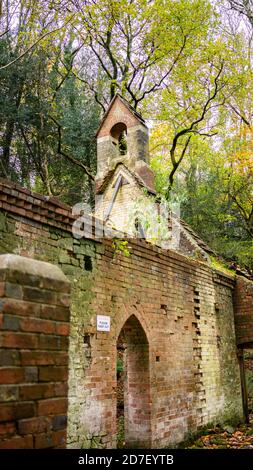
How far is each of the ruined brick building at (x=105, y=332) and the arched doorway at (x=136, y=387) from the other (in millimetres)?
18

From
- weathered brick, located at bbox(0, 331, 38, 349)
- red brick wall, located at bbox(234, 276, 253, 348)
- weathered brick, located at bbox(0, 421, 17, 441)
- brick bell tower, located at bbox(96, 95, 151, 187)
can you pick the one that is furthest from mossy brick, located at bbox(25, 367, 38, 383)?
brick bell tower, located at bbox(96, 95, 151, 187)

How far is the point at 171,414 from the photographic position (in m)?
7.92

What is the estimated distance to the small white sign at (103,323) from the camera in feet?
21.3

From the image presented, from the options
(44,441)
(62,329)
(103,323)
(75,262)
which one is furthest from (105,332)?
(44,441)

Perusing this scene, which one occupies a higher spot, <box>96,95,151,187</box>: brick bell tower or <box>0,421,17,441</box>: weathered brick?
<box>96,95,151,187</box>: brick bell tower

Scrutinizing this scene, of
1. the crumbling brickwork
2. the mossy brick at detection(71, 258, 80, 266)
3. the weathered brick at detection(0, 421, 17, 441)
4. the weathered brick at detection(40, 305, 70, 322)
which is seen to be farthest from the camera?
the mossy brick at detection(71, 258, 80, 266)

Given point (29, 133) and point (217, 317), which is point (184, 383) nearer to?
point (217, 317)

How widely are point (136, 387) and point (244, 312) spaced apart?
5589mm

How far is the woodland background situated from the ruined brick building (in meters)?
6.52

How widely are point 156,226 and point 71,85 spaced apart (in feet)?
38.4

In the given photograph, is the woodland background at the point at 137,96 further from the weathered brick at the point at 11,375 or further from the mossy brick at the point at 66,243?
the weathered brick at the point at 11,375

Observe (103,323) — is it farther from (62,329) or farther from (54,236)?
(62,329)

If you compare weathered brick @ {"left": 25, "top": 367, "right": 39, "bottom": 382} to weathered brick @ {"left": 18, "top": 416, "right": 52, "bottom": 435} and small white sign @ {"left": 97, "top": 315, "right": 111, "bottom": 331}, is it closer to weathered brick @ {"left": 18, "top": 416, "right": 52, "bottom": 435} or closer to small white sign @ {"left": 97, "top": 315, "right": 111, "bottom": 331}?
weathered brick @ {"left": 18, "top": 416, "right": 52, "bottom": 435}

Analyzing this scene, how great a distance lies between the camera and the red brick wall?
39.0 ft
